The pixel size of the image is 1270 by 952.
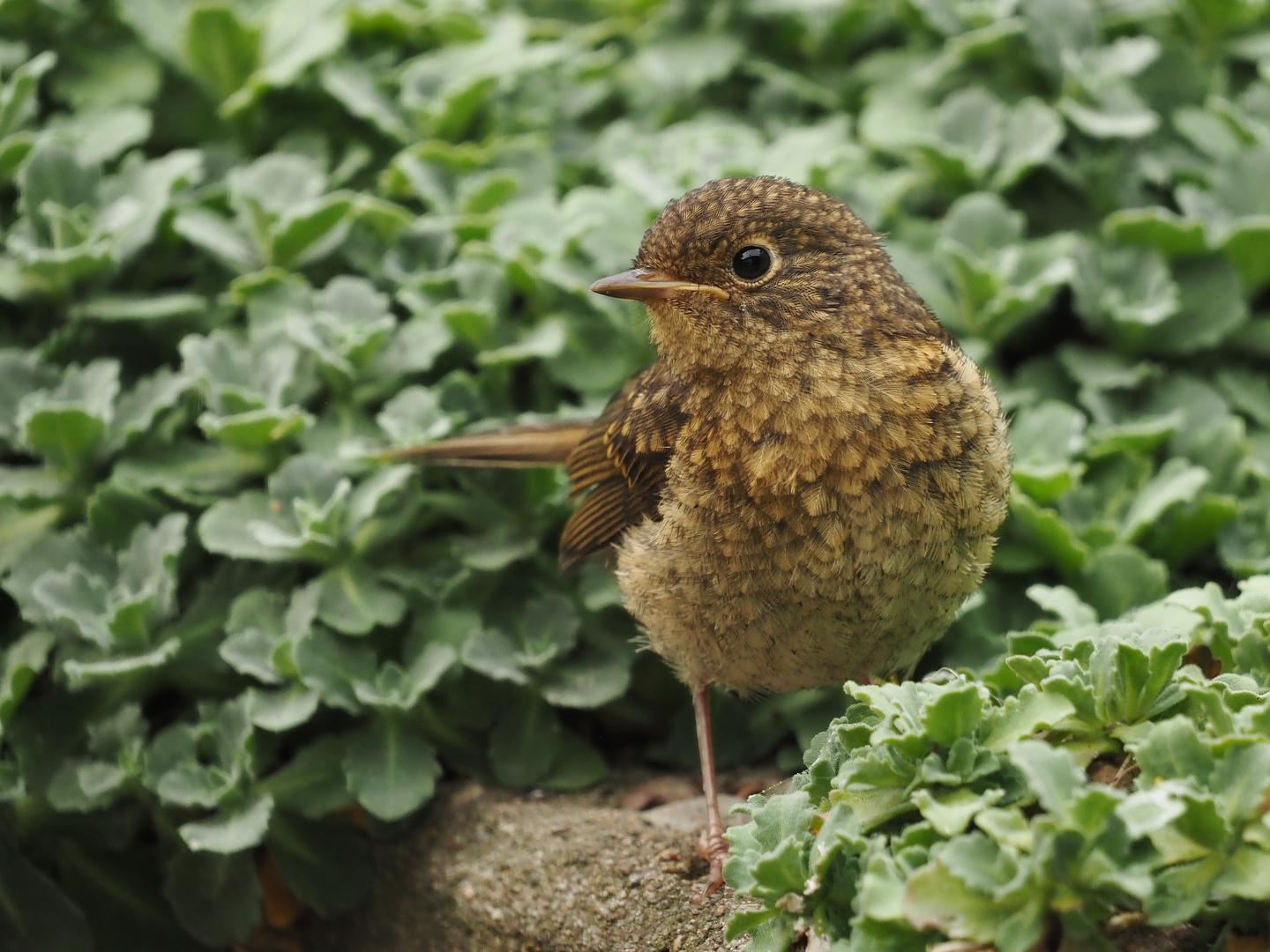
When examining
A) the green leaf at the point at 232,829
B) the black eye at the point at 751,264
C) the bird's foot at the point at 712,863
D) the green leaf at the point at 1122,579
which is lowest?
the green leaf at the point at 232,829

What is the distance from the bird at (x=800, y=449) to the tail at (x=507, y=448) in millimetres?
572

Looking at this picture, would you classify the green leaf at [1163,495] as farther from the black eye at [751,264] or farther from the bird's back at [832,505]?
the black eye at [751,264]

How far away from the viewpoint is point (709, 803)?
10.7ft

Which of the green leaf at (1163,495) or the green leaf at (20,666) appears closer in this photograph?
the green leaf at (20,666)

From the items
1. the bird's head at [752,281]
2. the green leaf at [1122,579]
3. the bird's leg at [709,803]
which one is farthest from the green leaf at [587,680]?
the green leaf at [1122,579]

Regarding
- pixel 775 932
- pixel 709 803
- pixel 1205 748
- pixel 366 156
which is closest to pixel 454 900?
pixel 709 803

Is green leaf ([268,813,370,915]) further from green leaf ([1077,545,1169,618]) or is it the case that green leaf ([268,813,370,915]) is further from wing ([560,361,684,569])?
green leaf ([1077,545,1169,618])

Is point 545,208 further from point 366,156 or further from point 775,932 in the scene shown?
point 775,932

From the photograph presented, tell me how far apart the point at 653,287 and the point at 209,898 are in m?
1.94

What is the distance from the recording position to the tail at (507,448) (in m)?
3.71

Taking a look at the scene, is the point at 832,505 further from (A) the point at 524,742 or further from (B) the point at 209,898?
(B) the point at 209,898

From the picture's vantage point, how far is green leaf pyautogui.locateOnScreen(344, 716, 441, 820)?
3332 mm

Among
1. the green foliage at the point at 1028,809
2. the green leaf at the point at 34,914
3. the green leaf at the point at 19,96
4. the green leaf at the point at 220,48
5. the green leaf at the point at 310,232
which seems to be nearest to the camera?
the green foliage at the point at 1028,809

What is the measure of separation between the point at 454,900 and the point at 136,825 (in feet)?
3.06
